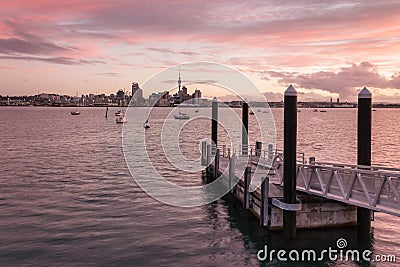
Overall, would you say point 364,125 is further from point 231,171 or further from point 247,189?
point 231,171

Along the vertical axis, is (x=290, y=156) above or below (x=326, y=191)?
above

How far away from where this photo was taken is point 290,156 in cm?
1540

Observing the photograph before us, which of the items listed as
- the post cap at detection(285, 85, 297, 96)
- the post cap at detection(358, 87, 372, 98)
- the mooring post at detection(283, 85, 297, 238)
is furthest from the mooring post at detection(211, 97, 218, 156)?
the post cap at detection(358, 87, 372, 98)

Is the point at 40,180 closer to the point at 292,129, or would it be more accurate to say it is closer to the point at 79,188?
the point at 79,188

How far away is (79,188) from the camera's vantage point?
2656 centimetres

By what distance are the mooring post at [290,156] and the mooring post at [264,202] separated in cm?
105

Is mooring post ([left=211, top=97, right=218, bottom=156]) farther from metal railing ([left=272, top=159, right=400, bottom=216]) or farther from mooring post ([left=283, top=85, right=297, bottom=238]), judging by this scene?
mooring post ([left=283, top=85, right=297, bottom=238])

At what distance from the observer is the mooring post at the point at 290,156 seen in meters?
15.2

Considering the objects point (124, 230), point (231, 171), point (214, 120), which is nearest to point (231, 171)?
point (231, 171)

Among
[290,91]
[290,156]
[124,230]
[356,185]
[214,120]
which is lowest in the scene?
[124,230]

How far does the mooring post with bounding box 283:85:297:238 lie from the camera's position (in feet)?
50.0

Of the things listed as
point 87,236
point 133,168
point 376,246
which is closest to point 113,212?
point 87,236

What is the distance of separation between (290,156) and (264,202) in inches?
93.9

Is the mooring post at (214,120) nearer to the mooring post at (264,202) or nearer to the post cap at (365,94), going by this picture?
the mooring post at (264,202)
